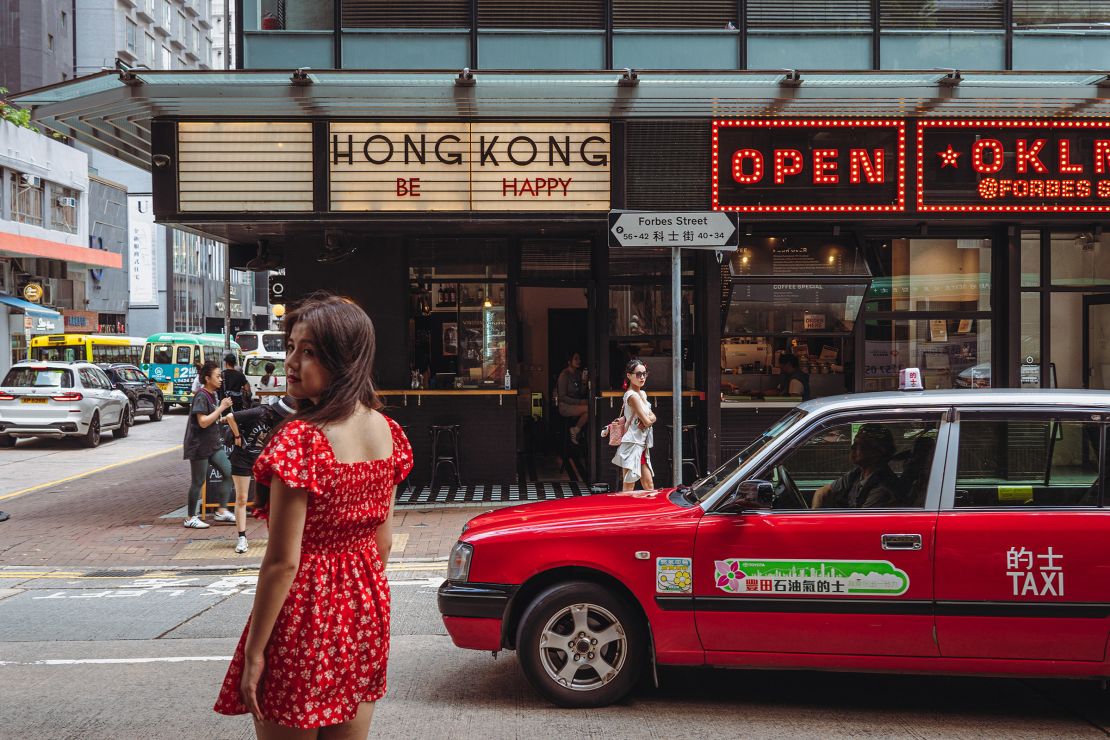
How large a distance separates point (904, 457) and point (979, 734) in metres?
1.34

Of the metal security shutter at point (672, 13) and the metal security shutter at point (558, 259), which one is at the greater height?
the metal security shutter at point (672, 13)

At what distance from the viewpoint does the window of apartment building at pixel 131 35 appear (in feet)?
193

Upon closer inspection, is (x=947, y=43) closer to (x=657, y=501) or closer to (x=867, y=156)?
(x=867, y=156)

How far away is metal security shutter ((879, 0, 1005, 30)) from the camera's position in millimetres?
12492

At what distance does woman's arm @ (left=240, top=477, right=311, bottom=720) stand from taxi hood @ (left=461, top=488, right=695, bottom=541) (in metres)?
2.59

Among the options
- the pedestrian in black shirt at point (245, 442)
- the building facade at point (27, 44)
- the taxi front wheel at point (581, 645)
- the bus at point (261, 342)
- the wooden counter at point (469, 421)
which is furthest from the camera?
the building facade at point (27, 44)

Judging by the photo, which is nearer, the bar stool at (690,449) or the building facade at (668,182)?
the building facade at (668,182)

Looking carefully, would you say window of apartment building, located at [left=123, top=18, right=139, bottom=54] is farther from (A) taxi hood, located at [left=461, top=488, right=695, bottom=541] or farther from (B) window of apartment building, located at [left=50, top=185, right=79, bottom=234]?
(A) taxi hood, located at [left=461, top=488, right=695, bottom=541]

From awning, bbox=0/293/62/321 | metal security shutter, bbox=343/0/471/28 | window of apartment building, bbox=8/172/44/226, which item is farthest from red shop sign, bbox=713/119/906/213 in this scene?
window of apartment building, bbox=8/172/44/226

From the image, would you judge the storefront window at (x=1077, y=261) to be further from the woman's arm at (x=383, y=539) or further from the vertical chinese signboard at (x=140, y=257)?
the vertical chinese signboard at (x=140, y=257)

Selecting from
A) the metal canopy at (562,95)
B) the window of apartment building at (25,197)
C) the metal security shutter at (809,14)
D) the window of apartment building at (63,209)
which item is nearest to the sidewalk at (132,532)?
the metal canopy at (562,95)

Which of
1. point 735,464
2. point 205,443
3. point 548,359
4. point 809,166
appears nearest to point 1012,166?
point 809,166

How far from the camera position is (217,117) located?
11688 millimetres

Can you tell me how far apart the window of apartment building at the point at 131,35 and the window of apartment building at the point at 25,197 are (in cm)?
2438
